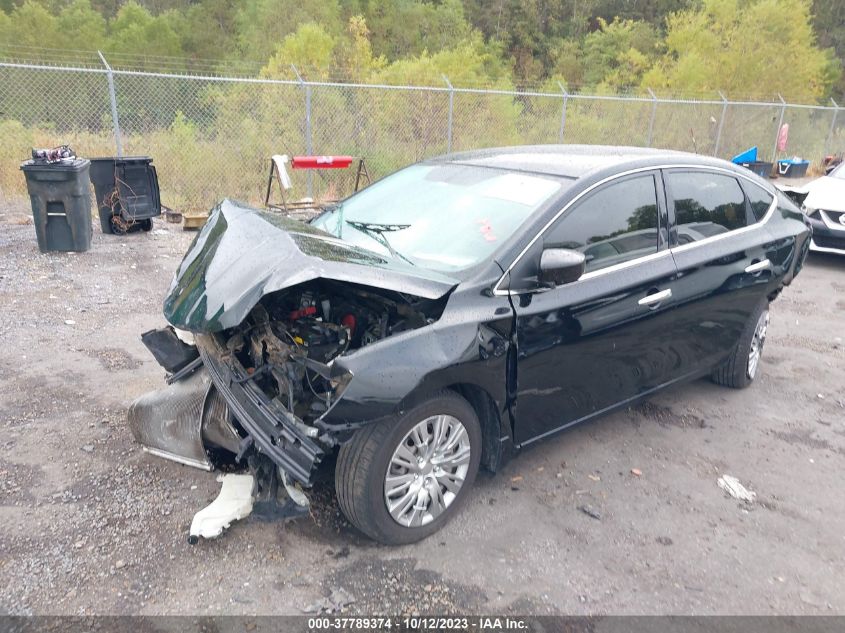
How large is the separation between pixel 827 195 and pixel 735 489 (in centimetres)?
693

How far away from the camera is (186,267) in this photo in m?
3.33

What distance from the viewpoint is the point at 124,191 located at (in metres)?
8.49

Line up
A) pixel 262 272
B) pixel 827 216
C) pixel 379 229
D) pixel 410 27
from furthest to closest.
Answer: pixel 410 27, pixel 827 216, pixel 379 229, pixel 262 272

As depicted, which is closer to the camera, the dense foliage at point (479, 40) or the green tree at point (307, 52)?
the green tree at point (307, 52)

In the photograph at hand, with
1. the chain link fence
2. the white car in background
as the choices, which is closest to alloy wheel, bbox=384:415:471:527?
the white car in background

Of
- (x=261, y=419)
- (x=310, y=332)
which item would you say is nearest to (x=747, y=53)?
(x=310, y=332)

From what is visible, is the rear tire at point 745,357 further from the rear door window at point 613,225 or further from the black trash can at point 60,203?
the black trash can at point 60,203

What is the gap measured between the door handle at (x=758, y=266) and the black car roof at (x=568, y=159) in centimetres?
72

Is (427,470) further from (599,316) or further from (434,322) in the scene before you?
(599,316)

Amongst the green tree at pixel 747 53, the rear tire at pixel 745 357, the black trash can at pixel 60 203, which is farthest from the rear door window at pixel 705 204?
the green tree at pixel 747 53

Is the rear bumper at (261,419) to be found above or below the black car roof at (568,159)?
below

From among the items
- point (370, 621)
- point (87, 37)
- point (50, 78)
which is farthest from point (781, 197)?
point (87, 37)

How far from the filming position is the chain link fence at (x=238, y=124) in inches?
421

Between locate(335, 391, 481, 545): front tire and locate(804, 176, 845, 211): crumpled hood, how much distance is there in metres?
7.60
